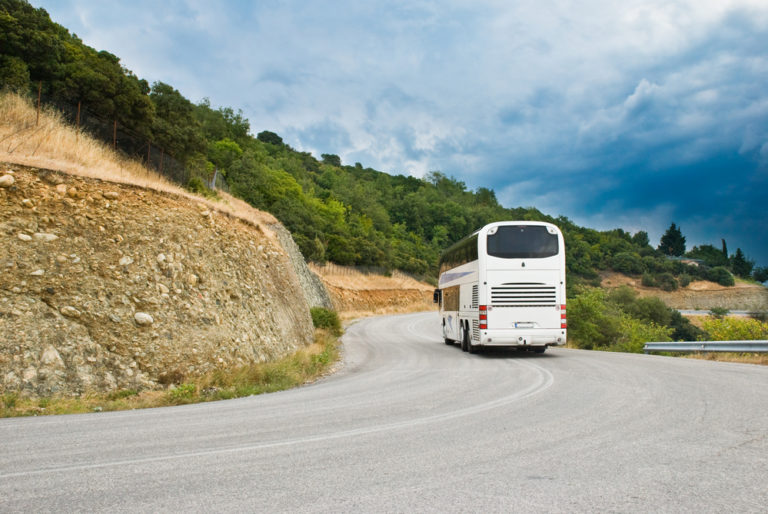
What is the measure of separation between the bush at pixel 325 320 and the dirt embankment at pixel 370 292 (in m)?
23.0

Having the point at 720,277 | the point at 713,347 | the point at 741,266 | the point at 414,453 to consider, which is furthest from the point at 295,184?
the point at 741,266

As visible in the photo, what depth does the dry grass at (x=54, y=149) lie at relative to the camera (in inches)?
549

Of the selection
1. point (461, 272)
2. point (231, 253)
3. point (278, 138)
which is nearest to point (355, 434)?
point (231, 253)

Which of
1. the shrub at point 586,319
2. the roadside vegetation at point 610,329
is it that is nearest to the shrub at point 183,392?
the roadside vegetation at point 610,329

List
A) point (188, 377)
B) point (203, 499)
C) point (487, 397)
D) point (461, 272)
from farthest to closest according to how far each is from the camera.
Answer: point (461, 272)
point (188, 377)
point (487, 397)
point (203, 499)

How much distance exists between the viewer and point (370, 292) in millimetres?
65375

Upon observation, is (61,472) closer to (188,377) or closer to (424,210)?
(188,377)

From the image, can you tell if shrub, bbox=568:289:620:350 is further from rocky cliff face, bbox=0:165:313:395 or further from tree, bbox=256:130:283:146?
tree, bbox=256:130:283:146

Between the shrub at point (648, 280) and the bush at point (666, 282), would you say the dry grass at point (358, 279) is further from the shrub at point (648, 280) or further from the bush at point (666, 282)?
the bush at point (666, 282)

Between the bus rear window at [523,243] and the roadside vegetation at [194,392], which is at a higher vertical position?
the bus rear window at [523,243]

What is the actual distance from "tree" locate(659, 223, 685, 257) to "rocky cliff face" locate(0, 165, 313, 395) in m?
179

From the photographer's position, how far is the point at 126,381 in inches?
415

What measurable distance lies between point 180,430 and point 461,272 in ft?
49.0

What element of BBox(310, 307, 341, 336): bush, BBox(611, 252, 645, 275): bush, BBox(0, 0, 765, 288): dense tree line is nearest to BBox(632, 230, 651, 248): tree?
BBox(0, 0, 765, 288): dense tree line
